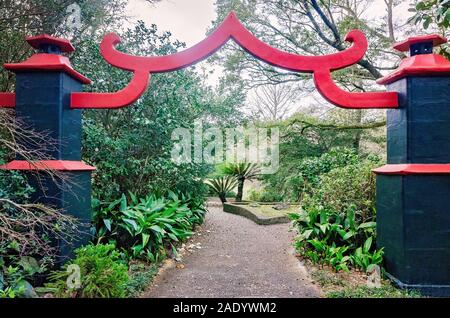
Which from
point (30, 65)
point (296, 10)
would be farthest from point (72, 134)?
point (296, 10)

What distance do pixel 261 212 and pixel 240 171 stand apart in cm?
270

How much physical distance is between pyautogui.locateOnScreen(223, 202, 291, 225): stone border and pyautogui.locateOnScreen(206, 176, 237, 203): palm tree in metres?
0.99

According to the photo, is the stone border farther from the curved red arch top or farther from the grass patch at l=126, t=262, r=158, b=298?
the curved red arch top

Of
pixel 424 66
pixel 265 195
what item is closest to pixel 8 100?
pixel 424 66

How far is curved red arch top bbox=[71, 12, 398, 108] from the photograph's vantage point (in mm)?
3395

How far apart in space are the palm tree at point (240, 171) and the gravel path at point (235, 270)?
4429 millimetres

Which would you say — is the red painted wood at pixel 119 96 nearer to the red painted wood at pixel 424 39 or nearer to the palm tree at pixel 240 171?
the red painted wood at pixel 424 39

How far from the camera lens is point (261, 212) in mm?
8898

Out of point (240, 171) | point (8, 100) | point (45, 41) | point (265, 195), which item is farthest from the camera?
point (265, 195)

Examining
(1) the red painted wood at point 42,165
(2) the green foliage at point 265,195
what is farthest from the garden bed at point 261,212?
(1) the red painted wood at point 42,165

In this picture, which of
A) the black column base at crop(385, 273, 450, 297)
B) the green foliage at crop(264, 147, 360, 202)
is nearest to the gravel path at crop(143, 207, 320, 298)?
the black column base at crop(385, 273, 450, 297)

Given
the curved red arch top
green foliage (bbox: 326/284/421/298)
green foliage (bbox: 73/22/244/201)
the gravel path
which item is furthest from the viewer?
green foliage (bbox: 73/22/244/201)

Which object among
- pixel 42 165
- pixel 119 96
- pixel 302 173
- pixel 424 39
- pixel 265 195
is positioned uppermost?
pixel 424 39

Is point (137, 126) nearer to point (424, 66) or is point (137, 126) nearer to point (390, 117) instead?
point (390, 117)
